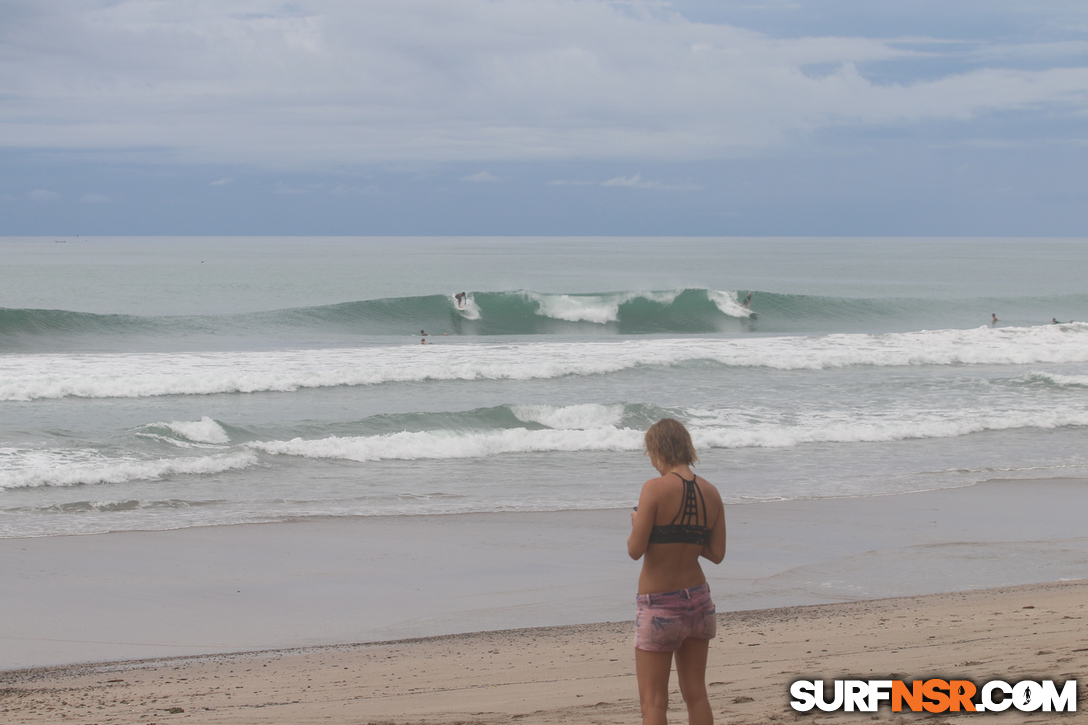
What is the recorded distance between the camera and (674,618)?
3.21m

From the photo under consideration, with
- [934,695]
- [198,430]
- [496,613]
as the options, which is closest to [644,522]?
[934,695]

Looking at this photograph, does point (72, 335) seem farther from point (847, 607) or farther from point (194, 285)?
point (847, 607)

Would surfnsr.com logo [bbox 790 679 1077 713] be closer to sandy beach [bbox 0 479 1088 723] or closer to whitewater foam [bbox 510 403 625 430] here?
sandy beach [bbox 0 479 1088 723]

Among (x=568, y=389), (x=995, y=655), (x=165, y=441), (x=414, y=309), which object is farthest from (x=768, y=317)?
(x=995, y=655)

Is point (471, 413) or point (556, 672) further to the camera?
point (471, 413)

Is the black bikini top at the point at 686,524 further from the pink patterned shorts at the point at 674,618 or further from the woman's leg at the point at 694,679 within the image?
the woman's leg at the point at 694,679

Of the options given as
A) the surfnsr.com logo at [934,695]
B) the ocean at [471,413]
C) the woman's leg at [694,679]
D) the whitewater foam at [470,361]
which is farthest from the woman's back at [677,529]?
the whitewater foam at [470,361]

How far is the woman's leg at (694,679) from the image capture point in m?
3.24

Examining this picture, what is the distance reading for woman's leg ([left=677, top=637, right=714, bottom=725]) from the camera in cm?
324

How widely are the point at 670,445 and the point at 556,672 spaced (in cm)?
224

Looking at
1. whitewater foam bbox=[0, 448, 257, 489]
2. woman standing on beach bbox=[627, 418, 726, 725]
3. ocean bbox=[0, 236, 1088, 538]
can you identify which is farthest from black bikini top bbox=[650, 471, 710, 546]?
whitewater foam bbox=[0, 448, 257, 489]

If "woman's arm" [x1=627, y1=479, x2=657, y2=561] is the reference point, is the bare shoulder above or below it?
above

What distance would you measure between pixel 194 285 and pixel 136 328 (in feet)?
75.0

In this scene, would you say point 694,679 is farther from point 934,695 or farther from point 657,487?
point 934,695
